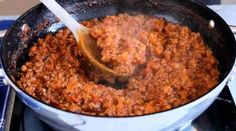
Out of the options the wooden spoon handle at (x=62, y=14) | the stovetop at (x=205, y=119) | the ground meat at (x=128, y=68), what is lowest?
the stovetop at (x=205, y=119)

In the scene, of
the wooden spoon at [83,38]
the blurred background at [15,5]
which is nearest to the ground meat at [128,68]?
the wooden spoon at [83,38]

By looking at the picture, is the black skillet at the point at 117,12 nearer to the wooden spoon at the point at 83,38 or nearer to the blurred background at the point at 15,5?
the wooden spoon at the point at 83,38

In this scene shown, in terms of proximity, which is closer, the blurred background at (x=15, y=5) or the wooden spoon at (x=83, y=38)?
the wooden spoon at (x=83, y=38)

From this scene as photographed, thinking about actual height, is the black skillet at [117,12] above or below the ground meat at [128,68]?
above

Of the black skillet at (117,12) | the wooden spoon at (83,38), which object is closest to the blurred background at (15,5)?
the black skillet at (117,12)

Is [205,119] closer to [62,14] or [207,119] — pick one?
[207,119]
